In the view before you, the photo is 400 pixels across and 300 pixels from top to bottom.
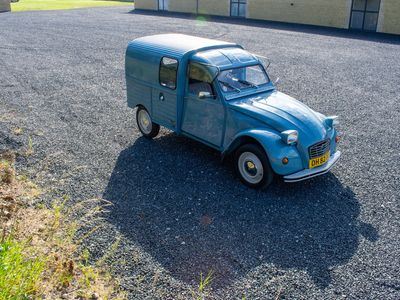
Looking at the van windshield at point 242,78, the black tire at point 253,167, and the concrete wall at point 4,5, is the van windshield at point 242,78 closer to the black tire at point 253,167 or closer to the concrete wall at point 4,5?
the black tire at point 253,167

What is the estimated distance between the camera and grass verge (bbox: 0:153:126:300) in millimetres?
4230

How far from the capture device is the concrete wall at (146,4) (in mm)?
36906

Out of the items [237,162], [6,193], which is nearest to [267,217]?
[237,162]

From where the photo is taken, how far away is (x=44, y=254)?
16.2 ft

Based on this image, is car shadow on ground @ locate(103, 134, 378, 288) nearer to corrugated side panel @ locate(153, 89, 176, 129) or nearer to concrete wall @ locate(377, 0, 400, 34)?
corrugated side panel @ locate(153, 89, 176, 129)

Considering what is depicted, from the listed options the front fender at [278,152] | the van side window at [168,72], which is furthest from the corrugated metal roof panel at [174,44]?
the front fender at [278,152]

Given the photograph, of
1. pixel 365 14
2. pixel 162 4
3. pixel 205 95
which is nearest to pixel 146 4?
pixel 162 4

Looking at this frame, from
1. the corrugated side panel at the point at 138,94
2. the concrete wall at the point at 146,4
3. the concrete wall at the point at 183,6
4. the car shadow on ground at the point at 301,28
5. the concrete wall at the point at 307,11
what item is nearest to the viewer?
the corrugated side panel at the point at 138,94

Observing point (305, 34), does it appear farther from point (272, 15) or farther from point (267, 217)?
point (267, 217)

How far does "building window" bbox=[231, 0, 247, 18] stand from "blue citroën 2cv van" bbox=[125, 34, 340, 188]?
2429cm

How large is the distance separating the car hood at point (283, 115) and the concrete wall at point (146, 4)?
3287 centimetres

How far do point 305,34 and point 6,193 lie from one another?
20.8 meters

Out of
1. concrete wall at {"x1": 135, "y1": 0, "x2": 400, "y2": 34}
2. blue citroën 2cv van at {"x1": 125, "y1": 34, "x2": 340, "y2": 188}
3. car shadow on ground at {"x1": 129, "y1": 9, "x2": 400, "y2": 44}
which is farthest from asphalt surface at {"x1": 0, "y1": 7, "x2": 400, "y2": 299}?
concrete wall at {"x1": 135, "y1": 0, "x2": 400, "y2": 34}

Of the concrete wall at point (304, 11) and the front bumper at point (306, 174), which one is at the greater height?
the concrete wall at point (304, 11)
